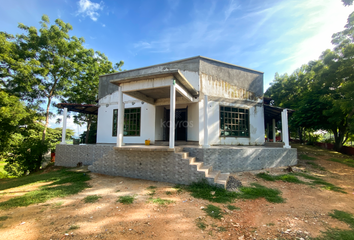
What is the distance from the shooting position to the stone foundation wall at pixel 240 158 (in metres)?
6.60

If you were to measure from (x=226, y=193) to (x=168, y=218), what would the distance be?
214 cm

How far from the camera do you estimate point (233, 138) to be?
31.6ft

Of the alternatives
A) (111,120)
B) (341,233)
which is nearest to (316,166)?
(341,233)

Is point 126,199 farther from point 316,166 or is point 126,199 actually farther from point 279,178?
point 316,166

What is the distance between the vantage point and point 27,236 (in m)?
2.86

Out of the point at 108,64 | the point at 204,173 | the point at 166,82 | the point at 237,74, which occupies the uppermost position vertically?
the point at 108,64

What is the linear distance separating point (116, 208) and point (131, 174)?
2.77 m

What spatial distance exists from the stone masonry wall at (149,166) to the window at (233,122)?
4366 millimetres

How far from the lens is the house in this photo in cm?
622

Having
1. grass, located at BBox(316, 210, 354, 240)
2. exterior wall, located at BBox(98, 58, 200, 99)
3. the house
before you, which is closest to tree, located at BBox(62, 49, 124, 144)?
the house

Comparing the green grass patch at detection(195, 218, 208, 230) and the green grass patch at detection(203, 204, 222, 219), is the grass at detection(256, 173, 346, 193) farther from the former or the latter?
the green grass patch at detection(195, 218, 208, 230)

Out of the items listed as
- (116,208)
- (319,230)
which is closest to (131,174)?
(116,208)

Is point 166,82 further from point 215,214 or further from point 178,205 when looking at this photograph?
point 215,214

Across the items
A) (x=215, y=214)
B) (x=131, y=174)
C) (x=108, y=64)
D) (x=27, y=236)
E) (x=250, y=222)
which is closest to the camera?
(x=27, y=236)
